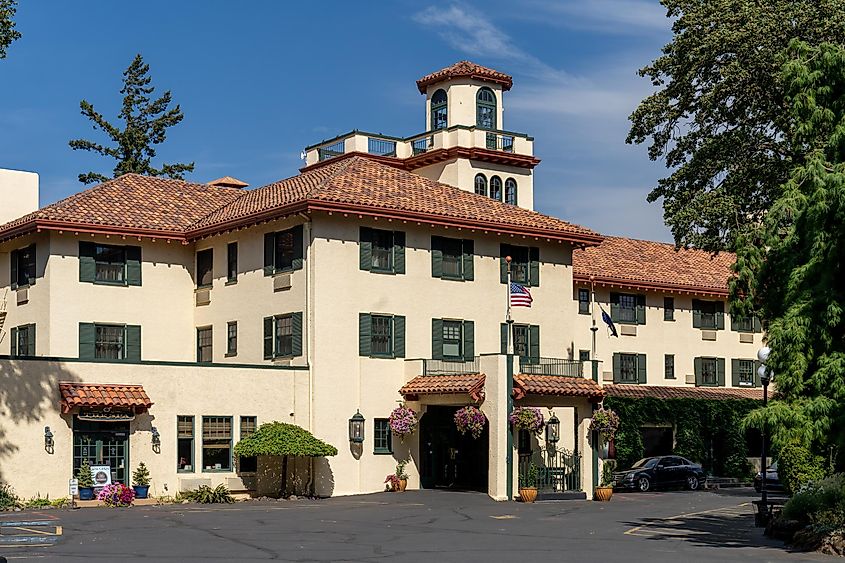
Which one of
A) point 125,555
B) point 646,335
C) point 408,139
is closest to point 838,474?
point 125,555

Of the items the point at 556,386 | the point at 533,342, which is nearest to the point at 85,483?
the point at 556,386

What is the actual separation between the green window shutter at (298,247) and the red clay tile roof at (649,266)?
15.7 m

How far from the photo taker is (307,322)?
42.6 meters

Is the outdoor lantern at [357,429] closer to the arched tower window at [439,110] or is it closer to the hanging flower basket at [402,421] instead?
the hanging flower basket at [402,421]

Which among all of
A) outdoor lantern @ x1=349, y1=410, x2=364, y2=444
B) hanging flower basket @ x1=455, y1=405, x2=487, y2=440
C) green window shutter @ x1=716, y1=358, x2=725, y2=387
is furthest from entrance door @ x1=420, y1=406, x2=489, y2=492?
green window shutter @ x1=716, y1=358, x2=725, y2=387

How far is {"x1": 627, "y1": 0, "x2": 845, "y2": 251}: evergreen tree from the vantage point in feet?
128

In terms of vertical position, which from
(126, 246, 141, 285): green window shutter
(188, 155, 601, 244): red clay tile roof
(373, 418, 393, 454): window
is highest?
(188, 155, 601, 244): red clay tile roof

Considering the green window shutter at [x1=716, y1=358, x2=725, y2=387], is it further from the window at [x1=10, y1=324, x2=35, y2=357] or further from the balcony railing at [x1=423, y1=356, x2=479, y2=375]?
the window at [x1=10, y1=324, x2=35, y2=357]

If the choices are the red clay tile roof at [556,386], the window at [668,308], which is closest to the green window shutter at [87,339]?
the red clay tile roof at [556,386]

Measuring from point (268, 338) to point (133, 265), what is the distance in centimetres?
580

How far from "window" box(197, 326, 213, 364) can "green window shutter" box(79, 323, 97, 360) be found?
4022 mm

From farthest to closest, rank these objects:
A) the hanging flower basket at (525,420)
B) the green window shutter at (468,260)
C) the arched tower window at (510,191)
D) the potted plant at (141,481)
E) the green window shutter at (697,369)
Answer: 1. the green window shutter at (697,369)
2. the arched tower window at (510,191)
3. the green window shutter at (468,260)
4. the hanging flower basket at (525,420)
5. the potted plant at (141,481)

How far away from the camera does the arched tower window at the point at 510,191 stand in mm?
58906

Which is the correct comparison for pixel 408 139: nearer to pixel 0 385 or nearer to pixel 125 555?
pixel 0 385
